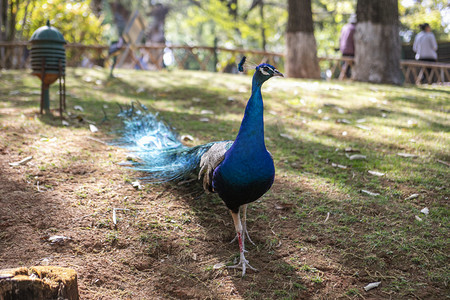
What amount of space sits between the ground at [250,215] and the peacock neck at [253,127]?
95cm

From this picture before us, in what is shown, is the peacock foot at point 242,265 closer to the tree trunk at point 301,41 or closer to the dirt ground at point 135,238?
the dirt ground at point 135,238

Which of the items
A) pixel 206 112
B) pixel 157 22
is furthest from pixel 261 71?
pixel 157 22

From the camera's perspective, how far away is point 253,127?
2.69 metres

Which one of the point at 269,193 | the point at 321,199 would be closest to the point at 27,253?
the point at 269,193

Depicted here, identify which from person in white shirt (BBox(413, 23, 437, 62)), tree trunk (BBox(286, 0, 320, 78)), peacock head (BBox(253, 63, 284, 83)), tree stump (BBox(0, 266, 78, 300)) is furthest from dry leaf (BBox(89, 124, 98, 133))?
person in white shirt (BBox(413, 23, 437, 62))

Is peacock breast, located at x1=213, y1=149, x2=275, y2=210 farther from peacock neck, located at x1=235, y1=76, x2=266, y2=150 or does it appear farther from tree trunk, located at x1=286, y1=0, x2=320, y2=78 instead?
tree trunk, located at x1=286, y1=0, x2=320, y2=78

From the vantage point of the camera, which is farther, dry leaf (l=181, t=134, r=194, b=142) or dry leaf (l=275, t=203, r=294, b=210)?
dry leaf (l=181, t=134, r=194, b=142)

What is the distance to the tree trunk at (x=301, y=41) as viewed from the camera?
354 inches

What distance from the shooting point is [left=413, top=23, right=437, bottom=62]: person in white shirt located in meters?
11.0

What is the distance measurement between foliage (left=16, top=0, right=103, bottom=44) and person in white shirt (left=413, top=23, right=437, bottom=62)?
11.5 metres

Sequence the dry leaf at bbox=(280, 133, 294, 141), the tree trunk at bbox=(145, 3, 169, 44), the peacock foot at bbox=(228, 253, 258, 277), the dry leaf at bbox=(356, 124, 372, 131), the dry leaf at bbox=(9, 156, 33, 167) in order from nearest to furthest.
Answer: the peacock foot at bbox=(228, 253, 258, 277) < the dry leaf at bbox=(9, 156, 33, 167) < the dry leaf at bbox=(280, 133, 294, 141) < the dry leaf at bbox=(356, 124, 372, 131) < the tree trunk at bbox=(145, 3, 169, 44)

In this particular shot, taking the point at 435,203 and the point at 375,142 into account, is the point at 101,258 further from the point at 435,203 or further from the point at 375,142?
the point at 375,142

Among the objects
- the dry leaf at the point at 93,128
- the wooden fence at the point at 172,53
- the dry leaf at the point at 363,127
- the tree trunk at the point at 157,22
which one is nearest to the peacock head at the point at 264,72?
the dry leaf at the point at 93,128

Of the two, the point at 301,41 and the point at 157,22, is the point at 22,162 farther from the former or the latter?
the point at 157,22
